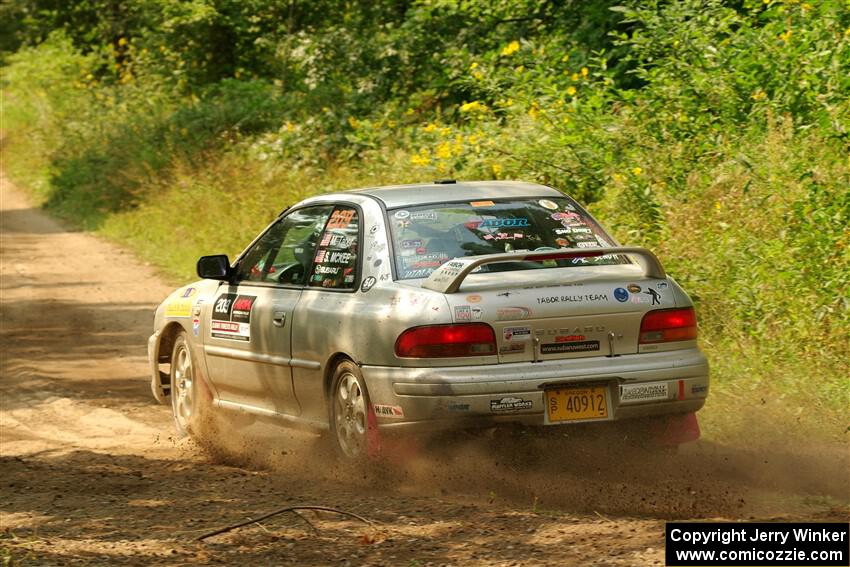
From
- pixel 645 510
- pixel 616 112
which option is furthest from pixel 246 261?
pixel 616 112

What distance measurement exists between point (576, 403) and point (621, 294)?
0.62 metres

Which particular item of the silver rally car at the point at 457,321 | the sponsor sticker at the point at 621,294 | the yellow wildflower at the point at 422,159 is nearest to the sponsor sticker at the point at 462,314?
the silver rally car at the point at 457,321

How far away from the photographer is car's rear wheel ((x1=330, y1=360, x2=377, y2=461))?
21.7 ft

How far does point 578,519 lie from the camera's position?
5.66 m

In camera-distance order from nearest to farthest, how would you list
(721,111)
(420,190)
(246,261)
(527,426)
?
1. (527,426)
2. (420,190)
3. (246,261)
4. (721,111)

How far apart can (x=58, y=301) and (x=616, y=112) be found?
6.85m

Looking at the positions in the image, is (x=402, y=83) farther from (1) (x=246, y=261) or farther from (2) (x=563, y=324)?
(2) (x=563, y=324)

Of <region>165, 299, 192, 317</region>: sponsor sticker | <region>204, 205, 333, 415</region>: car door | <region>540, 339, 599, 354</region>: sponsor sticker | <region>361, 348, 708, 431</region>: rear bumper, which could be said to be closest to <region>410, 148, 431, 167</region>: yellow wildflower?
<region>165, 299, 192, 317</region>: sponsor sticker

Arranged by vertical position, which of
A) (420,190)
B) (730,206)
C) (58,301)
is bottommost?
(58,301)

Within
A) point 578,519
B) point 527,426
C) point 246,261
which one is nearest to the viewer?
point 578,519

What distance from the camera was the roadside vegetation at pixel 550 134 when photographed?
8.98 meters

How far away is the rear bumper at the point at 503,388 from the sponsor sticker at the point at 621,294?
29 centimetres

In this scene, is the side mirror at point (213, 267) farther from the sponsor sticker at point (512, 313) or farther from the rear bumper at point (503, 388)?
the sponsor sticker at point (512, 313)

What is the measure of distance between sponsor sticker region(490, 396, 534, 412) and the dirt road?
308mm
